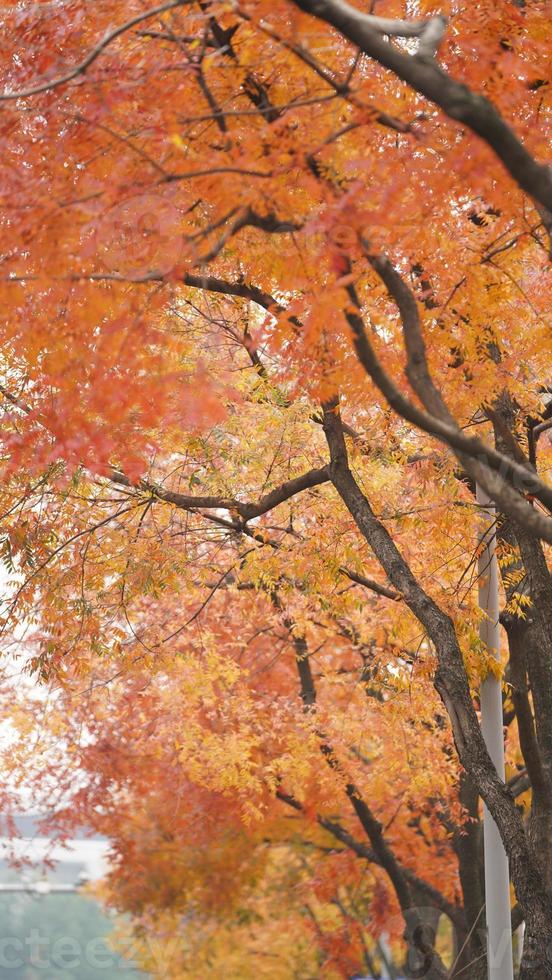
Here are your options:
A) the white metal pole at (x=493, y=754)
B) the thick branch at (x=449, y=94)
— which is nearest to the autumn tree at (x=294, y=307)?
the thick branch at (x=449, y=94)

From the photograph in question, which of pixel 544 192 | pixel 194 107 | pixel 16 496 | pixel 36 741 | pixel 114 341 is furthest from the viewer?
pixel 36 741

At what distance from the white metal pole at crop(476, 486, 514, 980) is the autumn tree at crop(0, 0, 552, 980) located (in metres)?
0.20

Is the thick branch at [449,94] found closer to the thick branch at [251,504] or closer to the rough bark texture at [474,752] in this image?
the rough bark texture at [474,752]

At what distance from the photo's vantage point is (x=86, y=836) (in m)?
16.1

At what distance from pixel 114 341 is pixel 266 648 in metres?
10.7

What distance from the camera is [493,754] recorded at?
780cm

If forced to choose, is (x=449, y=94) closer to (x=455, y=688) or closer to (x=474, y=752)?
(x=455, y=688)

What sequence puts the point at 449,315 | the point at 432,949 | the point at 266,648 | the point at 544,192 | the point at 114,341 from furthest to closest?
the point at 266,648
the point at 432,949
the point at 449,315
the point at 114,341
the point at 544,192

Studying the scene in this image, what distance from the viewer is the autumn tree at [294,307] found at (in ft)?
14.8

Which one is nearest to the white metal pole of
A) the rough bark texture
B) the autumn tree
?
the autumn tree

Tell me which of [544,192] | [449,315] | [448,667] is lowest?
[448,667]

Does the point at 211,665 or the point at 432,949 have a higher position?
the point at 211,665

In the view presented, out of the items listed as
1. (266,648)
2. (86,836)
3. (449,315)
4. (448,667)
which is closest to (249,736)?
(266,648)

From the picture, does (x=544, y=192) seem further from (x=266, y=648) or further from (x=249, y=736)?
(x=266, y=648)
